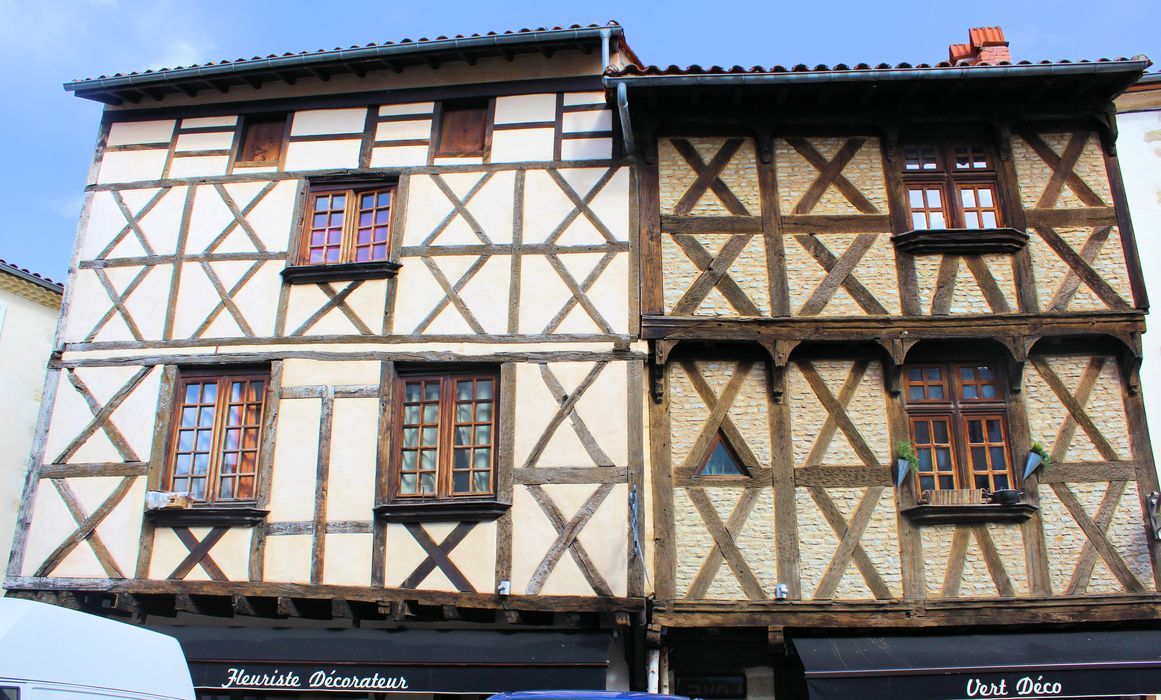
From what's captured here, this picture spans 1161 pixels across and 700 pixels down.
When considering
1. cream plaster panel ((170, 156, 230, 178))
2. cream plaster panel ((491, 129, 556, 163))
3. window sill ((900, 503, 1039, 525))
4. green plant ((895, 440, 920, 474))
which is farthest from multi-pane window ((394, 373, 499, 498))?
window sill ((900, 503, 1039, 525))

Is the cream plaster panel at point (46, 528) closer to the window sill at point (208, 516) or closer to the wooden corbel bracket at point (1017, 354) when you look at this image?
the window sill at point (208, 516)

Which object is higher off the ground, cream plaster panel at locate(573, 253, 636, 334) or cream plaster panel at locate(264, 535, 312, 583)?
cream plaster panel at locate(573, 253, 636, 334)

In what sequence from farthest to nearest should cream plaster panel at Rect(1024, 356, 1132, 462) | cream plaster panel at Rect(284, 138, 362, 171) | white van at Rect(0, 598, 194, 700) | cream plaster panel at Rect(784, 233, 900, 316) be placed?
cream plaster panel at Rect(284, 138, 362, 171) < cream plaster panel at Rect(784, 233, 900, 316) < cream plaster panel at Rect(1024, 356, 1132, 462) < white van at Rect(0, 598, 194, 700)

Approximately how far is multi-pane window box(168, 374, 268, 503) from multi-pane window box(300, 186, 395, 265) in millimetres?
1630

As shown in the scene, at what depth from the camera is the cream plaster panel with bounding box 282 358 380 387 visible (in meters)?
10.4

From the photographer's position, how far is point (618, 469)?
970 centimetres

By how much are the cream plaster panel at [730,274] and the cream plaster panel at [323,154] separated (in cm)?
391

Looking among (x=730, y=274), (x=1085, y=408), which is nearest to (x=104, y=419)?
(x=730, y=274)

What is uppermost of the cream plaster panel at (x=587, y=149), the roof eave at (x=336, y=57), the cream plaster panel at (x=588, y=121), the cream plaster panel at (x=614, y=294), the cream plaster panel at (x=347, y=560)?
the roof eave at (x=336, y=57)

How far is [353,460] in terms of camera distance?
1006cm

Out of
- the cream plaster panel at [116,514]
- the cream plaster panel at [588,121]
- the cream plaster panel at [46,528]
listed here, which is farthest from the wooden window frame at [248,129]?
the cream plaster panel at [46,528]

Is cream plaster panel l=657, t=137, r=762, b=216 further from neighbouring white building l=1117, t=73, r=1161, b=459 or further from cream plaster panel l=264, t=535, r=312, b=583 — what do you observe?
cream plaster panel l=264, t=535, r=312, b=583

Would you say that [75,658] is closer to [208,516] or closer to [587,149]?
[208,516]

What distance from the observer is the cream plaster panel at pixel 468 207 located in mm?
10805
